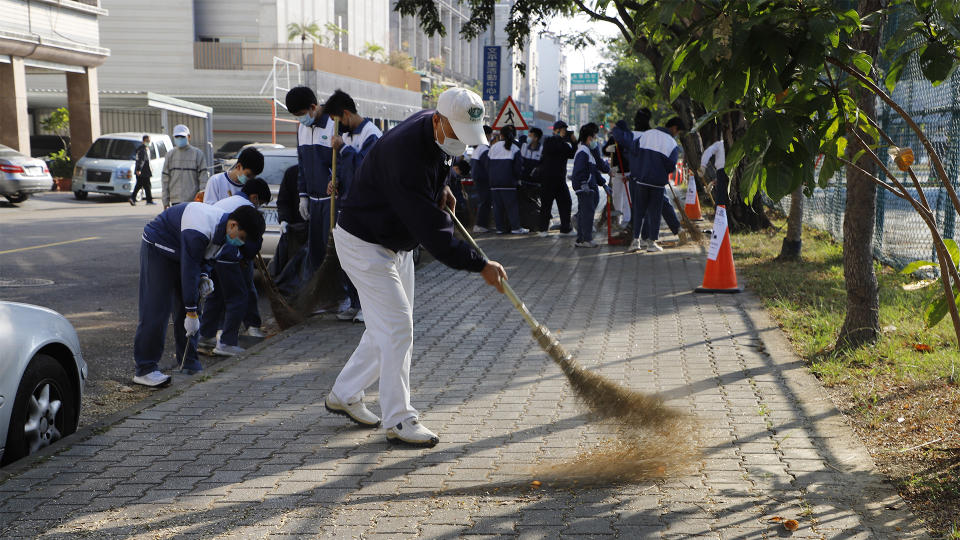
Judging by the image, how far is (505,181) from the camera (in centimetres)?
1611

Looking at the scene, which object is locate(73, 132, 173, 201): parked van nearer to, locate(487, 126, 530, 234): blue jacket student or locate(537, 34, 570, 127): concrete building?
locate(487, 126, 530, 234): blue jacket student

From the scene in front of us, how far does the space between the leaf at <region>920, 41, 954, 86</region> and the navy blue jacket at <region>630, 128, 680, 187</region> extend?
879 centimetres

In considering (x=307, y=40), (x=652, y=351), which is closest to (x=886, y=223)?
(x=652, y=351)

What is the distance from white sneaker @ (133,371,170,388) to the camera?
21.3ft

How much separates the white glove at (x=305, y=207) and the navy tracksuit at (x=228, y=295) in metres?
1.06

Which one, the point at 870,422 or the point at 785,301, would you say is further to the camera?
the point at 785,301

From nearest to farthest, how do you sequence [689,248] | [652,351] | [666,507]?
[666,507] → [652,351] → [689,248]

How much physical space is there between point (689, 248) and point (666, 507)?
10.8 meters

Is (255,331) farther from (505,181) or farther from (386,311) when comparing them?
(505,181)

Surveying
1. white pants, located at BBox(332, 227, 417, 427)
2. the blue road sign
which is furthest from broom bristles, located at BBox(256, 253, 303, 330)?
the blue road sign

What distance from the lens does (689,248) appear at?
14.5 metres

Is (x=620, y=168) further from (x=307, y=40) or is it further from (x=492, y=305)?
(x=307, y=40)

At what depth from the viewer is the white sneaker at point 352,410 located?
5.24m

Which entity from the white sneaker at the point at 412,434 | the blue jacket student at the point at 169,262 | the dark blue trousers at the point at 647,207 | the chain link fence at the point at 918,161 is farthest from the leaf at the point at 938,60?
the dark blue trousers at the point at 647,207
